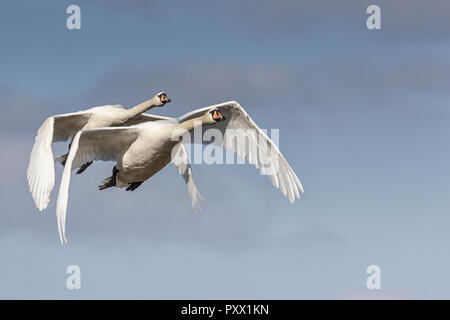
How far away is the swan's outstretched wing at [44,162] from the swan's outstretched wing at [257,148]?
150 inches

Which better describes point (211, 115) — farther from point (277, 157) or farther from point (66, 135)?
point (66, 135)

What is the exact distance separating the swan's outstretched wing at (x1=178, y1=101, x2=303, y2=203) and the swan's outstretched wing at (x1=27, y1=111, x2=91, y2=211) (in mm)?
3807

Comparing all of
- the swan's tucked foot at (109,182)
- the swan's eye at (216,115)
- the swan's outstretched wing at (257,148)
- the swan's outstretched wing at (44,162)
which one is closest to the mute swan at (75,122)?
the swan's outstretched wing at (44,162)

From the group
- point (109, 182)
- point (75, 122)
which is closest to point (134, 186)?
point (109, 182)

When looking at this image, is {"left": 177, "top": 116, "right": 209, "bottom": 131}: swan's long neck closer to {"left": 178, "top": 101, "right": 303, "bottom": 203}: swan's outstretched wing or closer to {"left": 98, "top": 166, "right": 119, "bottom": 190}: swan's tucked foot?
{"left": 178, "top": 101, "right": 303, "bottom": 203}: swan's outstretched wing

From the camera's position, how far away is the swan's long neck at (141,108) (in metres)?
28.8

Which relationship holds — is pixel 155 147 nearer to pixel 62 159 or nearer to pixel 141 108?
pixel 141 108

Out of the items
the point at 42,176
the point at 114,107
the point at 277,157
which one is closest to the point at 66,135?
the point at 114,107

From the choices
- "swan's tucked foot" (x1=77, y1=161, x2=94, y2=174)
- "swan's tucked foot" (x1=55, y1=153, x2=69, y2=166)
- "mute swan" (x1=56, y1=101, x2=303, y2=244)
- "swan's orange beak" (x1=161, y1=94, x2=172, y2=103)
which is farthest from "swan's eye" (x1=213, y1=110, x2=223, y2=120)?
"swan's tucked foot" (x1=55, y1=153, x2=69, y2=166)

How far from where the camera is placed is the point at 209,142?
28281 millimetres

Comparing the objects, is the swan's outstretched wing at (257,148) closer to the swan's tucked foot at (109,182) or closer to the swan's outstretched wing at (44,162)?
the swan's tucked foot at (109,182)

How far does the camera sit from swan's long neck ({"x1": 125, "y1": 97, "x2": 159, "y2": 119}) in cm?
2877

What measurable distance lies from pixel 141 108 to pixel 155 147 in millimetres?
3002

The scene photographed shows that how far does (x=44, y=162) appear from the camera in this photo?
2608 cm
